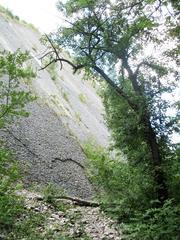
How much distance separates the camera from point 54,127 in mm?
17094

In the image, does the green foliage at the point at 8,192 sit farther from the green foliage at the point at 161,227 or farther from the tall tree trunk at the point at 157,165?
the tall tree trunk at the point at 157,165

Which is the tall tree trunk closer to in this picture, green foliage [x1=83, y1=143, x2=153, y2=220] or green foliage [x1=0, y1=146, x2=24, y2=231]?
green foliage [x1=83, y1=143, x2=153, y2=220]

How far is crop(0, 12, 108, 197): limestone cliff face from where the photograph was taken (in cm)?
1328

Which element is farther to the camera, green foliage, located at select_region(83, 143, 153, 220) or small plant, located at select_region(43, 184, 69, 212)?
small plant, located at select_region(43, 184, 69, 212)

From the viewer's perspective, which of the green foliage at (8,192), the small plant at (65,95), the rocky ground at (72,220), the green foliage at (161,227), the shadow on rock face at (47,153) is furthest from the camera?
the small plant at (65,95)

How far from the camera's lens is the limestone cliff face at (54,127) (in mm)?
13281

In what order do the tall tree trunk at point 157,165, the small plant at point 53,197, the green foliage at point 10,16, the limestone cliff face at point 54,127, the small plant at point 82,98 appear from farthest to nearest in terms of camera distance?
1. the green foliage at point 10,16
2. the small plant at point 82,98
3. the limestone cliff face at point 54,127
4. the small plant at point 53,197
5. the tall tree trunk at point 157,165

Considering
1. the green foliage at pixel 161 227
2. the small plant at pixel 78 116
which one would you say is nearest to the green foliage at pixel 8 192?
the green foliage at pixel 161 227

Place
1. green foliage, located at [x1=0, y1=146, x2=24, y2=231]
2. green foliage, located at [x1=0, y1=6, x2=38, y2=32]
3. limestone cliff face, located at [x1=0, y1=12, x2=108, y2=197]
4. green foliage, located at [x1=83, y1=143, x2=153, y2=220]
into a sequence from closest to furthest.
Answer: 1. green foliage, located at [x1=0, y1=146, x2=24, y2=231]
2. green foliage, located at [x1=83, y1=143, x2=153, y2=220]
3. limestone cliff face, located at [x1=0, y1=12, x2=108, y2=197]
4. green foliage, located at [x1=0, y1=6, x2=38, y2=32]

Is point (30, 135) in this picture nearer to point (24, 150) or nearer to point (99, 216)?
point (24, 150)

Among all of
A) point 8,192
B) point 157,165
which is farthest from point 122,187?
point 8,192

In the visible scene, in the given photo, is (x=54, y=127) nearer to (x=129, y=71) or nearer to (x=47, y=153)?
(x=47, y=153)

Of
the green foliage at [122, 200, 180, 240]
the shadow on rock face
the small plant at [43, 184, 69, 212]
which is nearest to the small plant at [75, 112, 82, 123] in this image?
the shadow on rock face

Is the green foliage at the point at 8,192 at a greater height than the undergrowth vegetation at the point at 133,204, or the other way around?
the undergrowth vegetation at the point at 133,204
